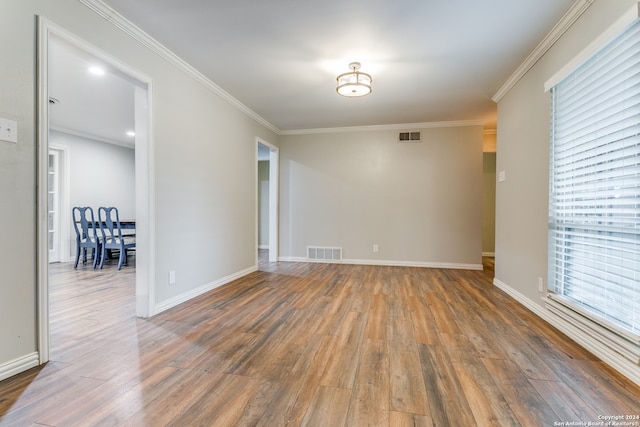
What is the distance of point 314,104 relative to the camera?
13.9ft

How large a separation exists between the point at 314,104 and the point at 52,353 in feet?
12.7

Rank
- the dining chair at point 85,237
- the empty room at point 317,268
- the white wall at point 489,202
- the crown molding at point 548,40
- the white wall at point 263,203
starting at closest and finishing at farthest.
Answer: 1. the empty room at point 317,268
2. the crown molding at point 548,40
3. the dining chair at point 85,237
4. the white wall at point 489,202
5. the white wall at point 263,203

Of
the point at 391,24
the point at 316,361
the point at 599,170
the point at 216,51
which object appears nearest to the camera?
the point at 316,361

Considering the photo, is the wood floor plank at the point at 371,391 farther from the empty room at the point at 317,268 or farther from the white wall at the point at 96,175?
the white wall at the point at 96,175

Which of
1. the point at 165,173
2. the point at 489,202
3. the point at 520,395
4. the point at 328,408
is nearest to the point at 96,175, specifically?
the point at 165,173

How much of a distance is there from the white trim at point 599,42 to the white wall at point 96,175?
7.57m

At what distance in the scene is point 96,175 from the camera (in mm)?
6148

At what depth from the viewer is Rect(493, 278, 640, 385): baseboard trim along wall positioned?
1.67 metres

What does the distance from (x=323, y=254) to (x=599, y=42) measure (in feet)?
14.7

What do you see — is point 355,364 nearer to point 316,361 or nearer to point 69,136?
point 316,361

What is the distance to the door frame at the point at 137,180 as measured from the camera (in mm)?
1788

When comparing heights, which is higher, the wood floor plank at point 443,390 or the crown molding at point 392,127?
the crown molding at point 392,127

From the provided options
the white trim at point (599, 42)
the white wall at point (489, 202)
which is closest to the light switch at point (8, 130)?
the white trim at point (599, 42)

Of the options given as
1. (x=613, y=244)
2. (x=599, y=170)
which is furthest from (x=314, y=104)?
(x=613, y=244)
